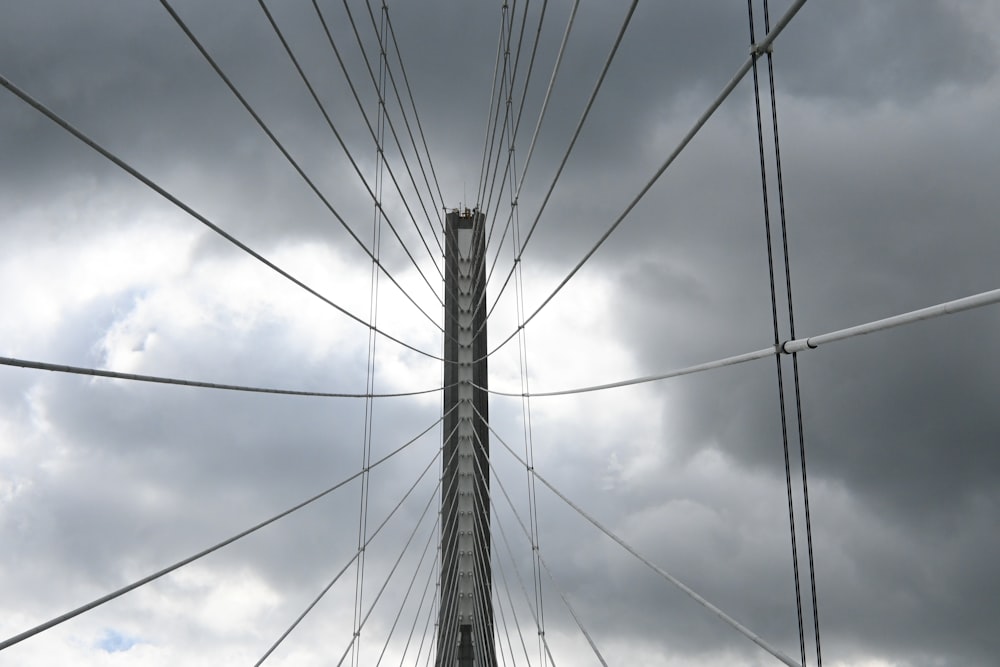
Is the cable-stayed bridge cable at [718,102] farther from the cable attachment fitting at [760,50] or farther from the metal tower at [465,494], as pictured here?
the metal tower at [465,494]

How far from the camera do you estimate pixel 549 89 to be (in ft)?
10.9

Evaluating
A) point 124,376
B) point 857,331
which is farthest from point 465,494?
point 857,331

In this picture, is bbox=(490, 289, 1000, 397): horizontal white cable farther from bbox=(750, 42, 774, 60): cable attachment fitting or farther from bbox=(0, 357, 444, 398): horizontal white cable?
bbox=(0, 357, 444, 398): horizontal white cable

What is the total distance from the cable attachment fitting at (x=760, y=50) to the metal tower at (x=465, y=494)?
14.5 ft

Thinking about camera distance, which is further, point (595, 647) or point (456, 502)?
point (456, 502)

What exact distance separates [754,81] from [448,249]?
4980mm

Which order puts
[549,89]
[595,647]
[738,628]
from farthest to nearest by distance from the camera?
[549,89] < [595,647] < [738,628]

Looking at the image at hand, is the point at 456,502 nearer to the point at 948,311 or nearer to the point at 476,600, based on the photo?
the point at 476,600

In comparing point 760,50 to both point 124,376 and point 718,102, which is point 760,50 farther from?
point 124,376

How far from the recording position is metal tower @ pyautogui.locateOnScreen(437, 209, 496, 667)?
5.64 m

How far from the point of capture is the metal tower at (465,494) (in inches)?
222

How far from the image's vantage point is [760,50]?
1.71 m

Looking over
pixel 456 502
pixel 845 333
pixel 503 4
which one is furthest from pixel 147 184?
pixel 456 502

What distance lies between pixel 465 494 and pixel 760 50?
474 cm
